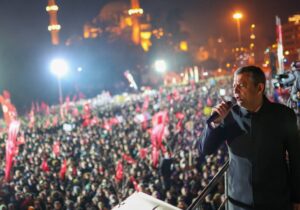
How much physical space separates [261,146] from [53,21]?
7351 centimetres

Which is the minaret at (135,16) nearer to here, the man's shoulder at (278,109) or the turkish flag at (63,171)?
the turkish flag at (63,171)

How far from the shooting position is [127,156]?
1249 cm

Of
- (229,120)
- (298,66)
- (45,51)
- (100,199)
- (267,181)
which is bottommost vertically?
(100,199)

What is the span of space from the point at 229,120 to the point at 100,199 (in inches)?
Result: 254

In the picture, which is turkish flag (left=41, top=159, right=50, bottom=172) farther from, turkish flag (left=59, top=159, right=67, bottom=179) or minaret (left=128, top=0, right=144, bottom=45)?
minaret (left=128, top=0, right=144, bottom=45)

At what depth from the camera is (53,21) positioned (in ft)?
233

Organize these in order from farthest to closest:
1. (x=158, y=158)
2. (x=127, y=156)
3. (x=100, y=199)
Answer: (x=127, y=156) < (x=158, y=158) < (x=100, y=199)

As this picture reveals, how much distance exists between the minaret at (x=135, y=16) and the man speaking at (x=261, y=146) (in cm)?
7466

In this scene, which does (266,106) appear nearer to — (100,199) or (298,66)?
(298,66)

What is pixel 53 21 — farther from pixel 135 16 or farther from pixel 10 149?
pixel 10 149

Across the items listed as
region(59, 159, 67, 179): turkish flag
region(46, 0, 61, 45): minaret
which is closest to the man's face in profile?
region(59, 159, 67, 179): turkish flag

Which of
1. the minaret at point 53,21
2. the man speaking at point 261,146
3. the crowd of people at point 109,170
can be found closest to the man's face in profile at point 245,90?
the man speaking at point 261,146

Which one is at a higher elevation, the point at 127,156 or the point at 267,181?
the point at 267,181

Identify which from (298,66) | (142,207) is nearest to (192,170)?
(298,66)
